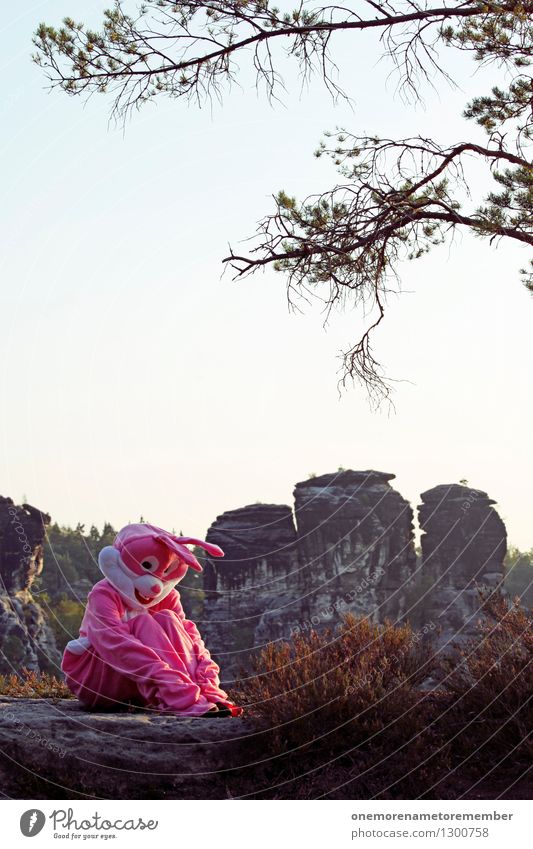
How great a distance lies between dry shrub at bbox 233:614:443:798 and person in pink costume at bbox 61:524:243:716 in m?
0.45

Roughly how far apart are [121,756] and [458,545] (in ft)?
218

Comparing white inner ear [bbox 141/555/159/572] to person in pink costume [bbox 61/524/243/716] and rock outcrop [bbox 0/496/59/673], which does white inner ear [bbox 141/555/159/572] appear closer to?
person in pink costume [bbox 61/524/243/716]

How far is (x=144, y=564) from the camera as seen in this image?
25.8 feet

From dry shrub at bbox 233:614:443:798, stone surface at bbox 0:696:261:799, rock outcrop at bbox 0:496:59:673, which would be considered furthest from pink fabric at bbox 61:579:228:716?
rock outcrop at bbox 0:496:59:673

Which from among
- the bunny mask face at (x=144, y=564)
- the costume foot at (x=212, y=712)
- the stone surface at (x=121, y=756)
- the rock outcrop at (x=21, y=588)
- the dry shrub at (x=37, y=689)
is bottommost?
the stone surface at (x=121, y=756)

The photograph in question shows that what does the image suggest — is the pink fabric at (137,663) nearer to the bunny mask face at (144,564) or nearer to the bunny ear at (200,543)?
the bunny mask face at (144,564)

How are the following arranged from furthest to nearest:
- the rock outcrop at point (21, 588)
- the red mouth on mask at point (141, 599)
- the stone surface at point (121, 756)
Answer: the rock outcrop at point (21, 588) < the red mouth on mask at point (141, 599) < the stone surface at point (121, 756)

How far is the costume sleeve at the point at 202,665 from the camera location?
793 cm

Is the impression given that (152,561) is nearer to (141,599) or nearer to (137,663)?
(141,599)

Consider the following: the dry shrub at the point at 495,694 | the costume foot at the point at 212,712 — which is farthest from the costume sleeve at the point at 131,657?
the dry shrub at the point at 495,694

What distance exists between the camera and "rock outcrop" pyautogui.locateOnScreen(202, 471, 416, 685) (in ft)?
223

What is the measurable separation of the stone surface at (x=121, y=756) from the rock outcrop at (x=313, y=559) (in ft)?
193
